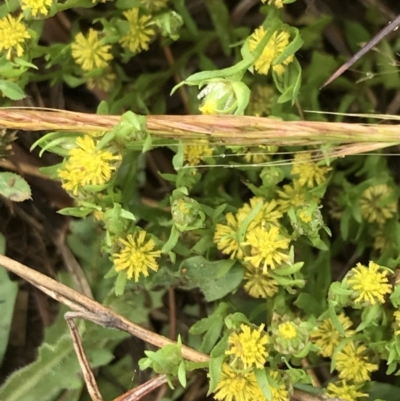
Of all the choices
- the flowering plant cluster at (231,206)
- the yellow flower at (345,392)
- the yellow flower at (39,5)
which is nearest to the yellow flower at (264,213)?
the flowering plant cluster at (231,206)

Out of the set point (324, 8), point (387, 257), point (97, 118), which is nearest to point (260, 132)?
point (97, 118)

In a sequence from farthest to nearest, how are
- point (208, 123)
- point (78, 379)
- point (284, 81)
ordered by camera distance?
1. point (78, 379)
2. point (284, 81)
3. point (208, 123)

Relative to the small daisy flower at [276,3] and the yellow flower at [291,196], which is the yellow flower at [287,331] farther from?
the small daisy flower at [276,3]

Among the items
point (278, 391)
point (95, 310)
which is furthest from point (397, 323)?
point (95, 310)

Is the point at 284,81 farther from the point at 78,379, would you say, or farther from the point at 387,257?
the point at 78,379

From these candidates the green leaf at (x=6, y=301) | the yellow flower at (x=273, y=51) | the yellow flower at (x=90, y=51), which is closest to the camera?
the yellow flower at (x=273, y=51)

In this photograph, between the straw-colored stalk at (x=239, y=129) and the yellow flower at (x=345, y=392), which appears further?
the yellow flower at (x=345, y=392)

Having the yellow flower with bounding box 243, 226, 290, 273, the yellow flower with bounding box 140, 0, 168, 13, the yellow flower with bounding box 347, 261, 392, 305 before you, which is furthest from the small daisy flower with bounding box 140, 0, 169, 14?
the yellow flower with bounding box 347, 261, 392, 305
